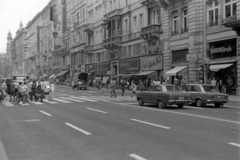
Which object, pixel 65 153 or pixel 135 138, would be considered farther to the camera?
pixel 135 138

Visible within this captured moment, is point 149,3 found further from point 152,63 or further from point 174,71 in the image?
point 174,71

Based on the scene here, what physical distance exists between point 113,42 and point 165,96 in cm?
3153

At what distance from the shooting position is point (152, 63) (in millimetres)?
38125

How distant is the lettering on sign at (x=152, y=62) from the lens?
36.8m

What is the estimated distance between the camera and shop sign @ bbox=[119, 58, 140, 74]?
138 feet

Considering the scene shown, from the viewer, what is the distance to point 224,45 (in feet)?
90.0

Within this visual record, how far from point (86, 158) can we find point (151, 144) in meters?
2.03

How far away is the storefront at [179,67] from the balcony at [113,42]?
46.1 feet

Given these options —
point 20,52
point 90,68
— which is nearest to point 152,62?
point 90,68

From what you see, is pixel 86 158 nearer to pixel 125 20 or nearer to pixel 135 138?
pixel 135 138

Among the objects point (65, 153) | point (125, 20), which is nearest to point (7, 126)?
point (65, 153)

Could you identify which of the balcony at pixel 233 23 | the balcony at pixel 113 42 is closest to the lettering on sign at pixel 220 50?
the balcony at pixel 233 23

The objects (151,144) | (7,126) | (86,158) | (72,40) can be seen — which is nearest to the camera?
(86,158)

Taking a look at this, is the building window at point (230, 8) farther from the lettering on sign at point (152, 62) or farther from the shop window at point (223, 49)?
the lettering on sign at point (152, 62)
